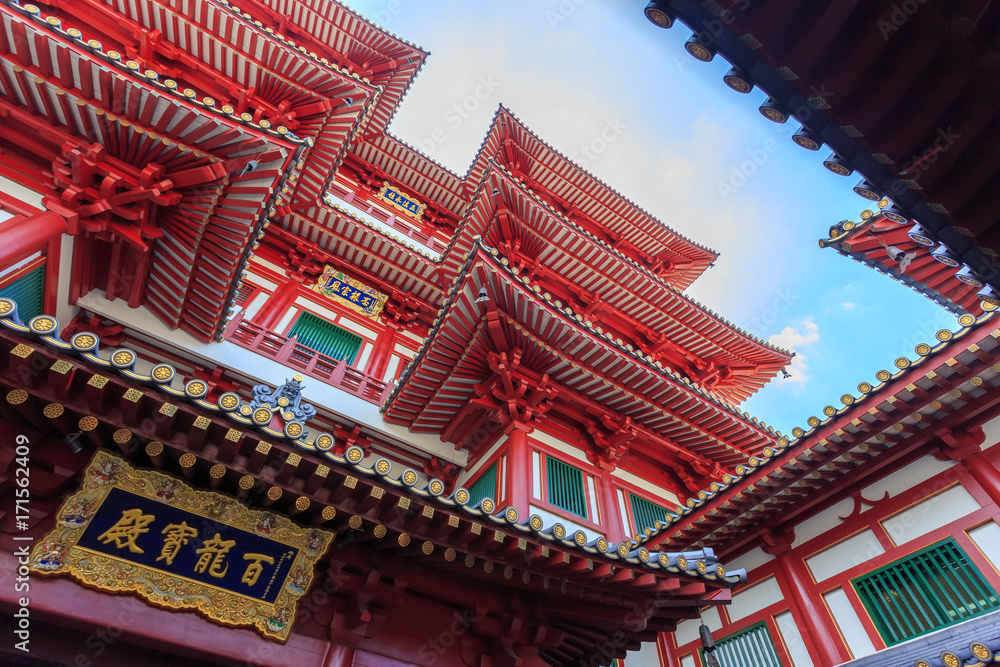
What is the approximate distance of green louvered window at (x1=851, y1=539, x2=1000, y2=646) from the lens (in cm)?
592

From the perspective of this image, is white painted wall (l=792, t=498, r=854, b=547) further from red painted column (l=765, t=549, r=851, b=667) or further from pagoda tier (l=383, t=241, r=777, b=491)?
pagoda tier (l=383, t=241, r=777, b=491)

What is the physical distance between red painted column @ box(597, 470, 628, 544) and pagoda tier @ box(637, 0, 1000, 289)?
6.90 m

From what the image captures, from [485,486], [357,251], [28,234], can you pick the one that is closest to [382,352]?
[357,251]

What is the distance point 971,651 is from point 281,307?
41.4 ft

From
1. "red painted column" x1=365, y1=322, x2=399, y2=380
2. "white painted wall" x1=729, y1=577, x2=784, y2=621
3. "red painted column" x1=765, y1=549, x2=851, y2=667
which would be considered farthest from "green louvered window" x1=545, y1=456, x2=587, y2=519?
"red painted column" x1=365, y1=322, x2=399, y2=380

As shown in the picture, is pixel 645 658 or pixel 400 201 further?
pixel 400 201

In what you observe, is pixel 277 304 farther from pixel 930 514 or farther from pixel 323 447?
pixel 930 514

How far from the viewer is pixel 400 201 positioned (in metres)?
18.5

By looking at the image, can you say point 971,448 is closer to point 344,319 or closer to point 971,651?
point 971,651

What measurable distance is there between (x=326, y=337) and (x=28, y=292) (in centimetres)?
573

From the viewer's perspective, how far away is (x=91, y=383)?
441cm

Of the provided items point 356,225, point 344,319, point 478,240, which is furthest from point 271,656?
point 356,225

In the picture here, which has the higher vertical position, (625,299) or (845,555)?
(625,299)

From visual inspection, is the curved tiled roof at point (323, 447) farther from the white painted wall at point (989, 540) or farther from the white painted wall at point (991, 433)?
the white painted wall at point (991, 433)
